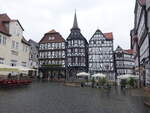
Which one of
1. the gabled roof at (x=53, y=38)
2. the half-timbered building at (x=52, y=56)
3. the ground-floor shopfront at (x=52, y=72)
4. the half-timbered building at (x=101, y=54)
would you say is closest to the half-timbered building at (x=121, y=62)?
the half-timbered building at (x=101, y=54)

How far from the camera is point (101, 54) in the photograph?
52.7 metres

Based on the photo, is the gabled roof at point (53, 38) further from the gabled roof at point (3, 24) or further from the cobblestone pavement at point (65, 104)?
the cobblestone pavement at point (65, 104)

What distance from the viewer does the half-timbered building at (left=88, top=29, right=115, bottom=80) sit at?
51719mm

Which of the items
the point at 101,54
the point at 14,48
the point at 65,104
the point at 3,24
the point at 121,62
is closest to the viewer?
the point at 65,104

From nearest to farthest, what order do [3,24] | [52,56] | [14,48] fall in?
[3,24] < [14,48] < [52,56]

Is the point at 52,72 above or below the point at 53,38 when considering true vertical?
below

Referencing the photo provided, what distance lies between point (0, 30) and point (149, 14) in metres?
24.0

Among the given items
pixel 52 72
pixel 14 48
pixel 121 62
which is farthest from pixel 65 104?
pixel 121 62

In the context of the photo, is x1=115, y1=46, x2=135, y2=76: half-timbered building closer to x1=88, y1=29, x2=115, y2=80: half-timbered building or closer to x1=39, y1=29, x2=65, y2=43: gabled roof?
x1=88, y1=29, x2=115, y2=80: half-timbered building

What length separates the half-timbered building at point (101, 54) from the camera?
51.7 meters

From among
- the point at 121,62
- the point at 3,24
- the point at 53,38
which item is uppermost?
the point at 53,38

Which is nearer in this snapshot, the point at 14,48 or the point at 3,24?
the point at 3,24

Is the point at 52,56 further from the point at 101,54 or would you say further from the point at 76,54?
the point at 101,54

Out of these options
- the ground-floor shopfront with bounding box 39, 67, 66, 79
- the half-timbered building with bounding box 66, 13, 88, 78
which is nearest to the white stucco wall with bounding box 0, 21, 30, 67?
the ground-floor shopfront with bounding box 39, 67, 66, 79
